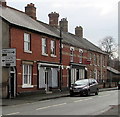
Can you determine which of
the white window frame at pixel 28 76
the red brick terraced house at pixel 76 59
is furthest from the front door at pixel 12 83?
the red brick terraced house at pixel 76 59

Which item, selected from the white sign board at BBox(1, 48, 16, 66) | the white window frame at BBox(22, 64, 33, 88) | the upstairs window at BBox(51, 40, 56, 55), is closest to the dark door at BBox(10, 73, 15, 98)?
the white window frame at BBox(22, 64, 33, 88)

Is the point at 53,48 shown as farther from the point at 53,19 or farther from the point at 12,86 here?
the point at 53,19

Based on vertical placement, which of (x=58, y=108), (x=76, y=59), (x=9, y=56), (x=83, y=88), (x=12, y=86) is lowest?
(x=58, y=108)

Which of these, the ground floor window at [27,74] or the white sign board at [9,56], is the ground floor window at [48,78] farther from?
the white sign board at [9,56]

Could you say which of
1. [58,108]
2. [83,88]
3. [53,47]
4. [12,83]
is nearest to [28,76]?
[12,83]

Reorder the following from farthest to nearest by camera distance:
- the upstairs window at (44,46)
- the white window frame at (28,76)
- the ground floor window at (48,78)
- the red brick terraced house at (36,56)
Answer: the upstairs window at (44,46)
the ground floor window at (48,78)
the white window frame at (28,76)
the red brick terraced house at (36,56)

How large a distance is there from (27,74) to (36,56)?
261 cm

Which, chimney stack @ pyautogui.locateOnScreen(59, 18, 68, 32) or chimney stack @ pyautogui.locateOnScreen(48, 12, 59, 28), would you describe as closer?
chimney stack @ pyautogui.locateOnScreen(48, 12, 59, 28)

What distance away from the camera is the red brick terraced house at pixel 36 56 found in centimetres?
2700

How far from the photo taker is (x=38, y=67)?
31156 mm

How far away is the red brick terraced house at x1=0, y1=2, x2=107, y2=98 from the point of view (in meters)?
27.0

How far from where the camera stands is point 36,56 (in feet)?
102

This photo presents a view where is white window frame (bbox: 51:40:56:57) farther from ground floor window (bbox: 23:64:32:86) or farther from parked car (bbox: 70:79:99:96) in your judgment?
parked car (bbox: 70:79:99:96)

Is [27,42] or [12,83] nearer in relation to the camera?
[12,83]
